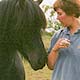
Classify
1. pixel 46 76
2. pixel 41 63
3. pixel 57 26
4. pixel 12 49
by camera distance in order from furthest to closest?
pixel 57 26, pixel 46 76, pixel 12 49, pixel 41 63

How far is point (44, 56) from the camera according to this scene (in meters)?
2.20

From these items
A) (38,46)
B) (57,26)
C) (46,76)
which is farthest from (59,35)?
(57,26)

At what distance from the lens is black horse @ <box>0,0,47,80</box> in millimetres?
2189

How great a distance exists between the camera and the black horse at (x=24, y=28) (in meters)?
2.19

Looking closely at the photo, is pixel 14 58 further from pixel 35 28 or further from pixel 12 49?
pixel 35 28

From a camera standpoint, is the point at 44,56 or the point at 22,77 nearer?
the point at 44,56

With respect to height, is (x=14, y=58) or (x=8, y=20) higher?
(x=8, y=20)

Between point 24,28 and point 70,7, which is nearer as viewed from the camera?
point 24,28

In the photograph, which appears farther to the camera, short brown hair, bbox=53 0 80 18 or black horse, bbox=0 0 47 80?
short brown hair, bbox=53 0 80 18

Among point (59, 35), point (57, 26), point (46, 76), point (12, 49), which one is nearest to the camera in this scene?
point (12, 49)

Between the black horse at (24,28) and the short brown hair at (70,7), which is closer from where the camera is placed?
the black horse at (24,28)

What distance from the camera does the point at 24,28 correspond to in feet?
7.22

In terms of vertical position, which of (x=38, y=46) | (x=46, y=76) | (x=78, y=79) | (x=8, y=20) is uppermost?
(x=8, y=20)

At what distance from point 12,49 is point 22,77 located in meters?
0.25
